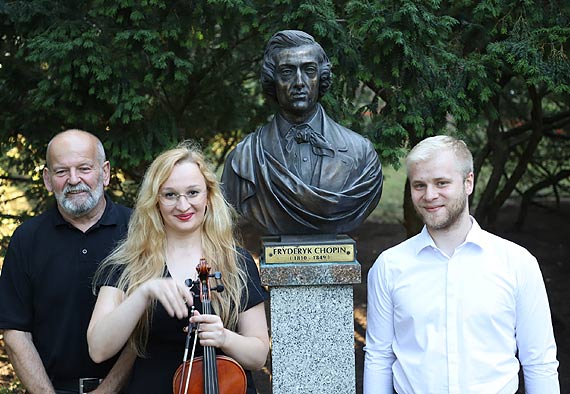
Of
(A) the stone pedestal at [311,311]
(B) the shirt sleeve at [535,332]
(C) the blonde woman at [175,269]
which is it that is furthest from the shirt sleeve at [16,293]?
(B) the shirt sleeve at [535,332]

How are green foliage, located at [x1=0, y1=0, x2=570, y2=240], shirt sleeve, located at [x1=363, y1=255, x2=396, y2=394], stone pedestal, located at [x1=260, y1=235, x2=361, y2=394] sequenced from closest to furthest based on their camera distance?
shirt sleeve, located at [x1=363, y1=255, x2=396, y2=394]
stone pedestal, located at [x1=260, y1=235, x2=361, y2=394]
green foliage, located at [x1=0, y1=0, x2=570, y2=240]

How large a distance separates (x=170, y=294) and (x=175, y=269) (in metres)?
0.36

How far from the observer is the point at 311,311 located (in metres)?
3.85

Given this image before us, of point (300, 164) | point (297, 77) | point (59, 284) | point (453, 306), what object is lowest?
point (453, 306)

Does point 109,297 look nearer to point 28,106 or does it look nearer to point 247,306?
point 247,306

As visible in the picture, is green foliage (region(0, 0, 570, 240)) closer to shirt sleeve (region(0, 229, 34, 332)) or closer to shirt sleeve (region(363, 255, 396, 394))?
shirt sleeve (region(0, 229, 34, 332))

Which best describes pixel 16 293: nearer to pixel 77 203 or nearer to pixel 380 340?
pixel 77 203

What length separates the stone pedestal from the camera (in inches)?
149

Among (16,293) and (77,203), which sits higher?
(77,203)

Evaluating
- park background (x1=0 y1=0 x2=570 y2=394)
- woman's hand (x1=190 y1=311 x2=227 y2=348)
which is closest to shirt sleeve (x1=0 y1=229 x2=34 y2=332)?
woman's hand (x1=190 y1=311 x2=227 y2=348)

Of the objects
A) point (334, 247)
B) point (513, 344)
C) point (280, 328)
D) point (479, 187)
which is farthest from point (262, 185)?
point (479, 187)

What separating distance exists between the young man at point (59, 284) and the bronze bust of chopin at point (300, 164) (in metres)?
0.96

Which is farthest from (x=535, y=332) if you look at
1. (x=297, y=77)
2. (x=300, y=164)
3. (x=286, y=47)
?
(x=286, y=47)

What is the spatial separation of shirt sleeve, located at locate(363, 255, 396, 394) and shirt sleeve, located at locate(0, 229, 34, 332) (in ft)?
4.90
